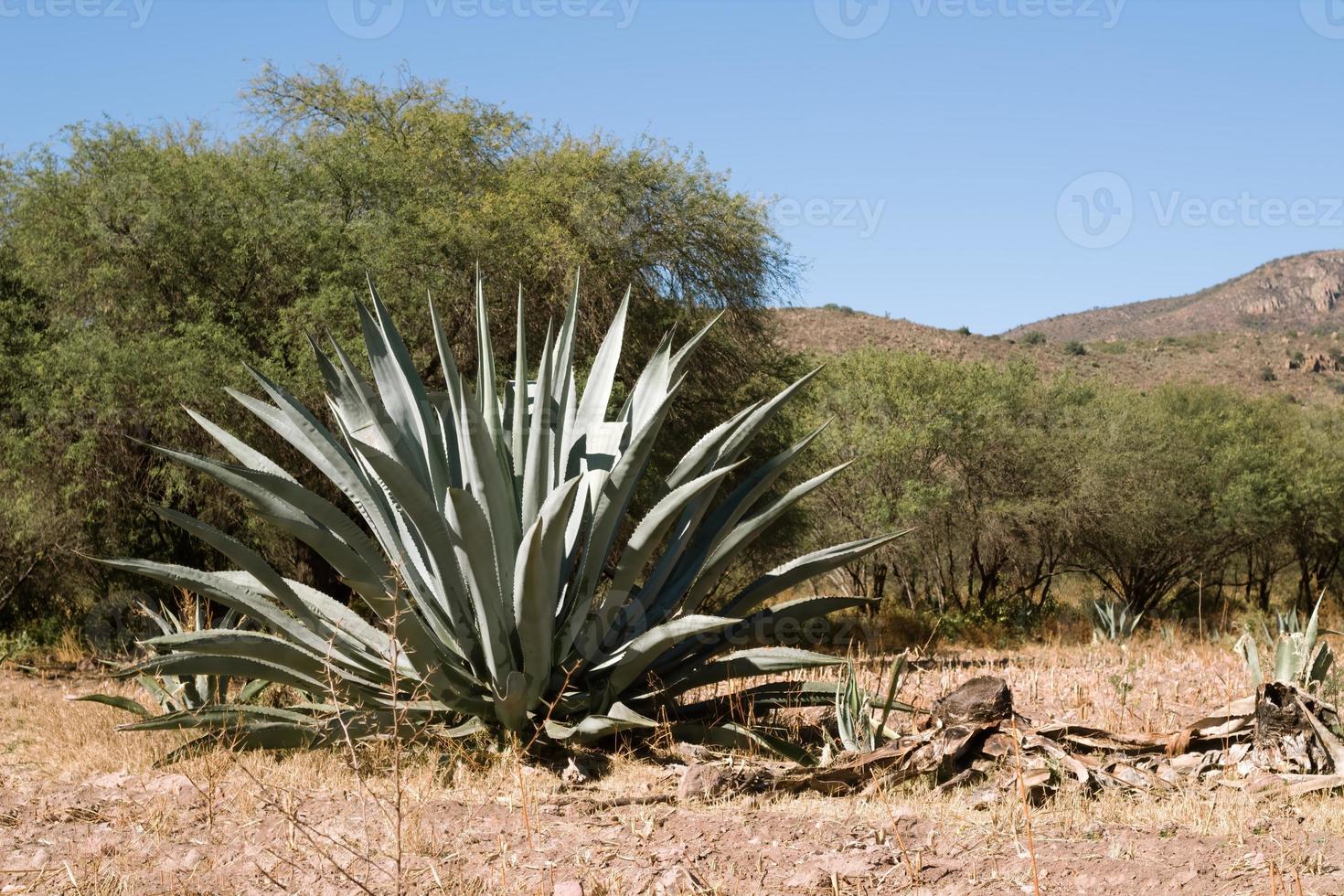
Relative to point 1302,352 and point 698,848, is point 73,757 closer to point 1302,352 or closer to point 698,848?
point 698,848

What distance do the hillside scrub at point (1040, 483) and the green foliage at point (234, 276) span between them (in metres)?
5.37

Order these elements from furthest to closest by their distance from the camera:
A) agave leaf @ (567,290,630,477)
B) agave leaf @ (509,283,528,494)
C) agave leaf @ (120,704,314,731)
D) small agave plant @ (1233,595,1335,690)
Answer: small agave plant @ (1233,595,1335,690) < agave leaf @ (567,290,630,477) < agave leaf @ (509,283,528,494) < agave leaf @ (120,704,314,731)

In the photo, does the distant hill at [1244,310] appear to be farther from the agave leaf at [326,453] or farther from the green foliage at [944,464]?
the agave leaf at [326,453]

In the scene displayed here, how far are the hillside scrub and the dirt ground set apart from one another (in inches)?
466

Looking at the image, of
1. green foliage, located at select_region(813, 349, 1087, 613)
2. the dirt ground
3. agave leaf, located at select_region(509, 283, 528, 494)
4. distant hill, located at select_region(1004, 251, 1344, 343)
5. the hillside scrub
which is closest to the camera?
the dirt ground

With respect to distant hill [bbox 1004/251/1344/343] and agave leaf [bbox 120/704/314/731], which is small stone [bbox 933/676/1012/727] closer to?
agave leaf [bbox 120/704/314/731]

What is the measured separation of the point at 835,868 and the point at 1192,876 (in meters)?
1.04

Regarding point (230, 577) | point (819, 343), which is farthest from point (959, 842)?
point (819, 343)

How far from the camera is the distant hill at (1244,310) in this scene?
71.1 m

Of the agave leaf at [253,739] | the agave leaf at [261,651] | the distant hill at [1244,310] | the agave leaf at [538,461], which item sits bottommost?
the agave leaf at [253,739]

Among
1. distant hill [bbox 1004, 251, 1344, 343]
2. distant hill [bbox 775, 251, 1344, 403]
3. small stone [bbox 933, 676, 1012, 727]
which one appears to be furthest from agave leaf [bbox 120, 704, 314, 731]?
distant hill [bbox 1004, 251, 1344, 343]

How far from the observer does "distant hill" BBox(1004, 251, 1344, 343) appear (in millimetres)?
71062

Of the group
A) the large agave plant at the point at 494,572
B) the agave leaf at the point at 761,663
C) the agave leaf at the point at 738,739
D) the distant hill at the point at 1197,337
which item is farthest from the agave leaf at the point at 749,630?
the distant hill at the point at 1197,337

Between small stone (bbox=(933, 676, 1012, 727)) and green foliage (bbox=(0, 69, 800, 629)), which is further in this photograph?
green foliage (bbox=(0, 69, 800, 629))
